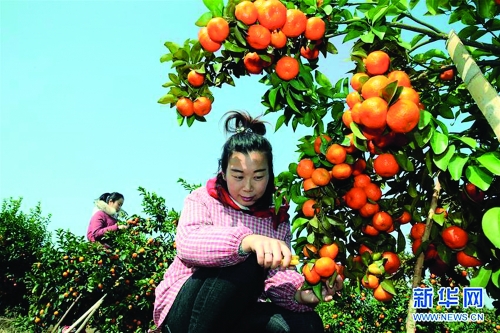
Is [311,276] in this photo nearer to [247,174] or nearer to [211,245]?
[211,245]

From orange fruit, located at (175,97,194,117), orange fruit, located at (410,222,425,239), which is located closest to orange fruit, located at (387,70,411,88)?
orange fruit, located at (410,222,425,239)

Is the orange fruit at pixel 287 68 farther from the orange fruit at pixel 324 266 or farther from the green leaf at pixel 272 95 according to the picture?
the orange fruit at pixel 324 266

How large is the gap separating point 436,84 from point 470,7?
14.0 inches

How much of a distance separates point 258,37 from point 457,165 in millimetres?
785

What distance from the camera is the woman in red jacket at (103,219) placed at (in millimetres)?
6535

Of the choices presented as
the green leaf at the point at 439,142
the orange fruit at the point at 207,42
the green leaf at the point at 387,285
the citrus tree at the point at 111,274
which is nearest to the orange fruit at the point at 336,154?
the green leaf at the point at 439,142

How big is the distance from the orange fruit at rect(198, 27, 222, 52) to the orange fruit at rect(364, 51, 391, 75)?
0.53 metres

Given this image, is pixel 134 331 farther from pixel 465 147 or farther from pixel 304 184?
pixel 465 147

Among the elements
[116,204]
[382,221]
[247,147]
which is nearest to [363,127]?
[382,221]

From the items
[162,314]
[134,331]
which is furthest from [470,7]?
[134,331]

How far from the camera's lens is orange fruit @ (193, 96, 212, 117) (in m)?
1.93

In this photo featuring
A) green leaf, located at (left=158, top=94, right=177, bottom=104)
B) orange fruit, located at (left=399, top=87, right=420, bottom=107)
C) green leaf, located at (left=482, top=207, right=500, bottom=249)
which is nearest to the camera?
green leaf, located at (left=482, top=207, right=500, bottom=249)

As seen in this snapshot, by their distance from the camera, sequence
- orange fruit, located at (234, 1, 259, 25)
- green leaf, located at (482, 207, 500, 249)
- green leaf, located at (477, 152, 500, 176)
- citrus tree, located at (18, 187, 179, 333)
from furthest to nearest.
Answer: citrus tree, located at (18, 187, 179, 333), orange fruit, located at (234, 1, 259, 25), green leaf, located at (477, 152, 500, 176), green leaf, located at (482, 207, 500, 249)

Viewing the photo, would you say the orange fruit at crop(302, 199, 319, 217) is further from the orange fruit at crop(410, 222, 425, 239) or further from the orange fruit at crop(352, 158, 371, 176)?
the orange fruit at crop(410, 222, 425, 239)
